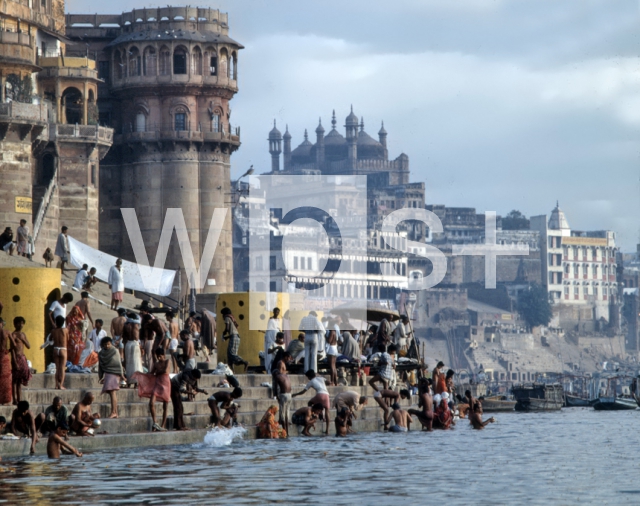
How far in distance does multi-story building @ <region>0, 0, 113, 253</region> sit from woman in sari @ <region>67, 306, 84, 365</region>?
22690 mm

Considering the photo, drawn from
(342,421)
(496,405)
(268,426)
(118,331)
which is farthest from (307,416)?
(496,405)

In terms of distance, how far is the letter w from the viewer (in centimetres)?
6419

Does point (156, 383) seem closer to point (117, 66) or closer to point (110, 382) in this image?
point (110, 382)

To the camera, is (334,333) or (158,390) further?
(334,333)

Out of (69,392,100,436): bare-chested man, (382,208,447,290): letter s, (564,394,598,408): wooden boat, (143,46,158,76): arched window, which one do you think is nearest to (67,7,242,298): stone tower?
(143,46,158,76): arched window

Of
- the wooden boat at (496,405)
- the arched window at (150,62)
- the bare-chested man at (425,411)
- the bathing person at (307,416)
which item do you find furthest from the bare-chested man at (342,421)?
the wooden boat at (496,405)

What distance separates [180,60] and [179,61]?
59 millimetres

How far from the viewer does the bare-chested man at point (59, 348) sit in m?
24.4

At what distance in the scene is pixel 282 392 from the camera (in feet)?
91.6

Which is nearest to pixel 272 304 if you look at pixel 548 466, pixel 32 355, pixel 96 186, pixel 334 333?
pixel 334 333

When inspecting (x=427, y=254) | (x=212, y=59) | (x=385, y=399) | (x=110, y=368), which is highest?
(x=212, y=59)

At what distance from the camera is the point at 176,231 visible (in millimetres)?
64250

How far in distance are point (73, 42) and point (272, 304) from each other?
108 ft

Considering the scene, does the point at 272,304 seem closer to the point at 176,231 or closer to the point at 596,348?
the point at 176,231
